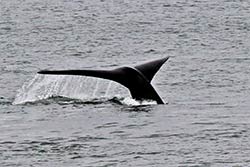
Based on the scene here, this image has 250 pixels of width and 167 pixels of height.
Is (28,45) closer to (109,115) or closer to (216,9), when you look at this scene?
(109,115)

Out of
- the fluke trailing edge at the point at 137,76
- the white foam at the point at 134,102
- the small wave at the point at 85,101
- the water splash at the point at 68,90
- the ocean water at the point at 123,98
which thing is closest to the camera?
the ocean water at the point at 123,98

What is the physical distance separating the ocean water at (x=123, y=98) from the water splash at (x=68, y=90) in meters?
0.03

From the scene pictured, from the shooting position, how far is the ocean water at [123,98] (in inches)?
590

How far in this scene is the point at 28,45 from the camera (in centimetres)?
3247

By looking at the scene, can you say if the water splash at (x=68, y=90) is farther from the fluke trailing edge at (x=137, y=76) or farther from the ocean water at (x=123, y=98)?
the fluke trailing edge at (x=137, y=76)

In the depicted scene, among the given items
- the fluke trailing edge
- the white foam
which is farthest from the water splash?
the fluke trailing edge

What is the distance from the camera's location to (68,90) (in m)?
21.7

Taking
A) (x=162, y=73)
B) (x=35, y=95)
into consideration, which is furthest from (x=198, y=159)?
(x=162, y=73)

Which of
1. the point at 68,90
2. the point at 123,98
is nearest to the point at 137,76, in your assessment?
the point at 123,98

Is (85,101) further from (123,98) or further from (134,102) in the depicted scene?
(134,102)

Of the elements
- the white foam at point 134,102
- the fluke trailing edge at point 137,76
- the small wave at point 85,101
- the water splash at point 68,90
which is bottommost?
the water splash at point 68,90

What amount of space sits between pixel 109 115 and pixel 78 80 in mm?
8112

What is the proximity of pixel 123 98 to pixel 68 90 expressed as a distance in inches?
86.9

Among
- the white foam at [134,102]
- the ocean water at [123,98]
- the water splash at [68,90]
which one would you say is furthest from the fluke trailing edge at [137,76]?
the water splash at [68,90]
